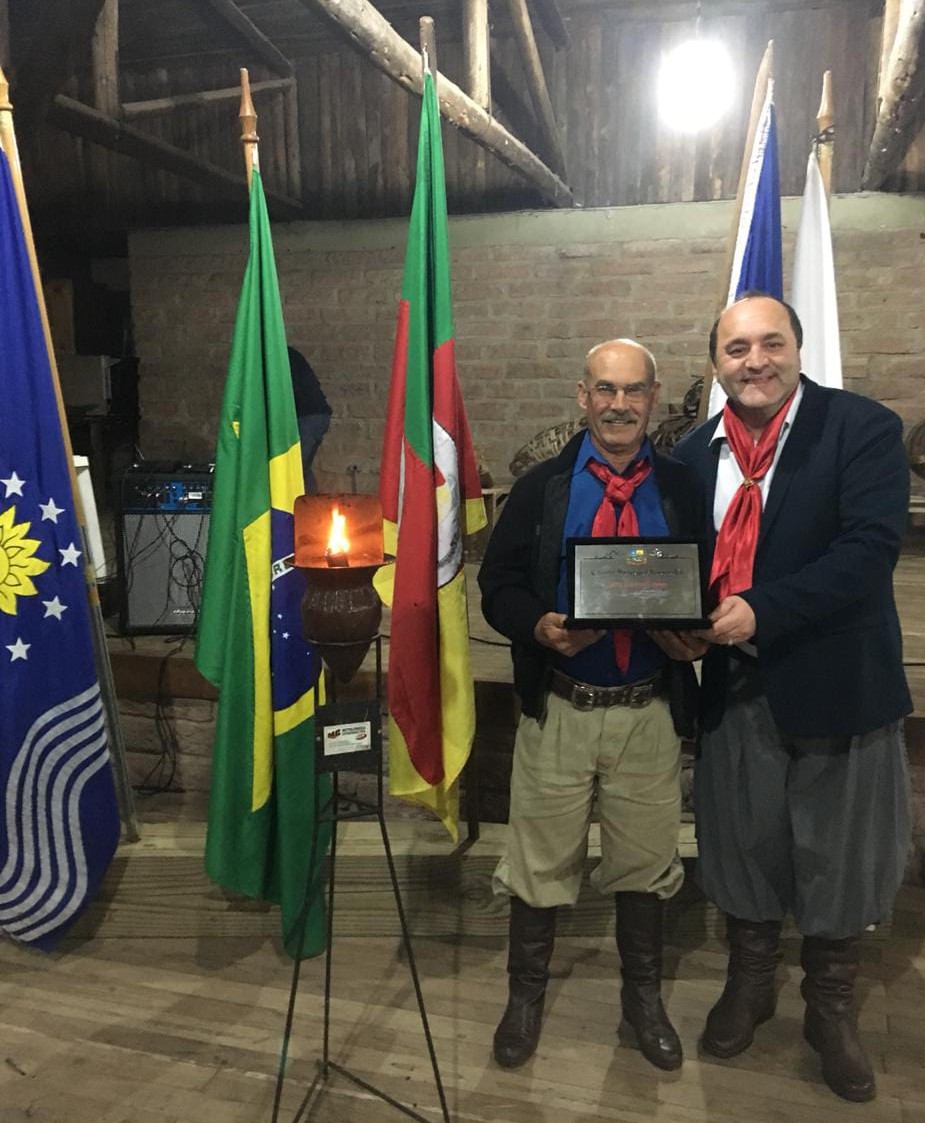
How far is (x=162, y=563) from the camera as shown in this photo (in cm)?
314

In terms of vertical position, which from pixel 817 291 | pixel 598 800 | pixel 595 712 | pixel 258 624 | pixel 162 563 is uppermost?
pixel 817 291

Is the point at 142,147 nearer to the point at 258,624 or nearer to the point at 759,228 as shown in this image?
the point at 759,228

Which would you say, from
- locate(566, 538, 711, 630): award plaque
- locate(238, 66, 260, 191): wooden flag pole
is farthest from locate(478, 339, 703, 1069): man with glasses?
locate(238, 66, 260, 191): wooden flag pole

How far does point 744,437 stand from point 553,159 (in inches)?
157

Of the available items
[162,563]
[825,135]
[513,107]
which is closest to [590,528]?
[825,135]

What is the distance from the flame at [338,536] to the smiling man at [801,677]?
2.13ft

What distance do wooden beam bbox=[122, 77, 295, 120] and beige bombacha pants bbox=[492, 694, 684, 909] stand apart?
11.4ft

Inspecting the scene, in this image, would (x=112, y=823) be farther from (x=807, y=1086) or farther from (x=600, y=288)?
(x=600, y=288)

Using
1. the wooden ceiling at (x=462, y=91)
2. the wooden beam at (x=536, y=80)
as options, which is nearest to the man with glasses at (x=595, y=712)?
the wooden ceiling at (x=462, y=91)

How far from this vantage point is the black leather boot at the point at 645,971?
1719 millimetres

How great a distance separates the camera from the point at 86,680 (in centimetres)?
196

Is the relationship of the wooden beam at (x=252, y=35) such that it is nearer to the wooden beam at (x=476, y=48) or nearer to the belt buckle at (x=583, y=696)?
the wooden beam at (x=476, y=48)

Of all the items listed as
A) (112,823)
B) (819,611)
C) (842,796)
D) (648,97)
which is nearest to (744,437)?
(819,611)

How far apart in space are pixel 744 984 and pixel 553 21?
4.94 meters
